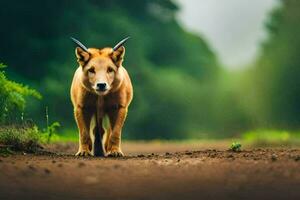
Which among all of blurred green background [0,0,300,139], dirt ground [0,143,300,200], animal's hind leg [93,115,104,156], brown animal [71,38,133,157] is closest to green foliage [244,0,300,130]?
blurred green background [0,0,300,139]

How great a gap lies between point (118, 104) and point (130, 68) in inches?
927

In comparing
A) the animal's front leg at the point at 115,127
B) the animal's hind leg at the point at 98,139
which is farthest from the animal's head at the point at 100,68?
the animal's hind leg at the point at 98,139

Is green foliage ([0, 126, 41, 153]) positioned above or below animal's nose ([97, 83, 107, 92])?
below

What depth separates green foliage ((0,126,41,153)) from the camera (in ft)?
36.8

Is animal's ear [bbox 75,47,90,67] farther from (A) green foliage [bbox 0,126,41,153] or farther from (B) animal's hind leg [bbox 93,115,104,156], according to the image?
(A) green foliage [bbox 0,126,41,153]

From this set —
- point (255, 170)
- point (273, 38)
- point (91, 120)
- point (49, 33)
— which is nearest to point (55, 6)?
point (49, 33)

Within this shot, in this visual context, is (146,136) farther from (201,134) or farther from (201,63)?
(201,63)

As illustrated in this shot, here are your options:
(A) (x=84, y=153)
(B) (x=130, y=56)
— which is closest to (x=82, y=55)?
(A) (x=84, y=153)

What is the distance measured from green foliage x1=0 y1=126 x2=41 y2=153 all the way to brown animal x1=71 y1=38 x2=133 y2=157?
82 centimetres

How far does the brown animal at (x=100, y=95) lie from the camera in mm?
10977

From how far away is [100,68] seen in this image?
1091 centimetres

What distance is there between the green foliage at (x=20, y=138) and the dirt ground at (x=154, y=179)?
167 centimetres

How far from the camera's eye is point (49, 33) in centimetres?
3400

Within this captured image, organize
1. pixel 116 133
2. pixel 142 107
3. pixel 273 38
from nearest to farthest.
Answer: pixel 116 133 < pixel 142 107 < pixel 273 38
